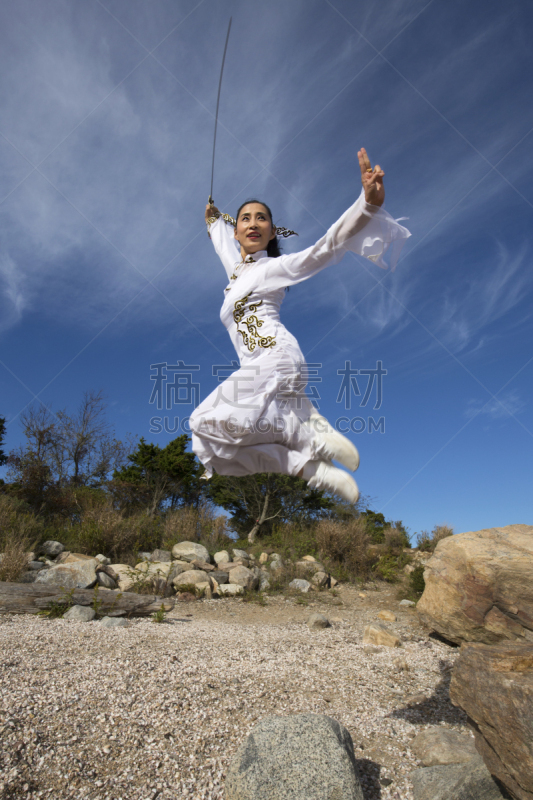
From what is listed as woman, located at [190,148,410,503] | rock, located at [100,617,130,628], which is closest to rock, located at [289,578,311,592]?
rock, located at [100,617,130,628]

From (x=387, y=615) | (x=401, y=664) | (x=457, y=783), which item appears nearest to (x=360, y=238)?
(x=457, y=783)

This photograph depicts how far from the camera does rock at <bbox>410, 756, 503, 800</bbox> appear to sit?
2.96 m

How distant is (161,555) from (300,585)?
3601mm

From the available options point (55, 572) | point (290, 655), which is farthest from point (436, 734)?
point (55, 572)

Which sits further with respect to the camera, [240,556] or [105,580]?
[240,556]

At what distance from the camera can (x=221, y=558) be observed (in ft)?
38.9

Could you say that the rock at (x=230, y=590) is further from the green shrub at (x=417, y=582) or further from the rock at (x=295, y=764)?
the rock at (x=295, y=764)

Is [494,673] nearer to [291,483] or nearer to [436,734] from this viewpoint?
[436,734]

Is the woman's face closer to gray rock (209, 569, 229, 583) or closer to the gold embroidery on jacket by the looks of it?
the gold embroidery on jacket

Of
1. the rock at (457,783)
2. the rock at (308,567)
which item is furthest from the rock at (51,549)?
the rock at (457,783)

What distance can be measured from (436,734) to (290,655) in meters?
2.31

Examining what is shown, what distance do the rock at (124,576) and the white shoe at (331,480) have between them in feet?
24.8

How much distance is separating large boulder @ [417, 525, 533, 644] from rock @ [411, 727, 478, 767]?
1966mm

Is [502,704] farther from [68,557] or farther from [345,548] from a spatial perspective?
[345,548]
